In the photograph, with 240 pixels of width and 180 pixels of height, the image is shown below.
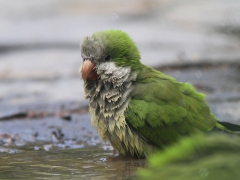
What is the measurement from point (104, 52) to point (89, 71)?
24 centimetres

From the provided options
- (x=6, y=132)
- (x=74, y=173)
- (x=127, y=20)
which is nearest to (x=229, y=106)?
(x=6, y=132)

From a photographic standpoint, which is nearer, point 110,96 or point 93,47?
point 110,96

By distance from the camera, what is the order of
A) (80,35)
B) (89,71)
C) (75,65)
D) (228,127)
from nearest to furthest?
(89,71) < (228,127) < (75,65) < (80,35)

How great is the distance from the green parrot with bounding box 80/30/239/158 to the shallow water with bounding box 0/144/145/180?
0.82 ft

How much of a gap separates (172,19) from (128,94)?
9.36m

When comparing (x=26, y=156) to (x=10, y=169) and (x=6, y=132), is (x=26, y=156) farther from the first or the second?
(x=6, y=132)

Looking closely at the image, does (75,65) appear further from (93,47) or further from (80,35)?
(93,47)

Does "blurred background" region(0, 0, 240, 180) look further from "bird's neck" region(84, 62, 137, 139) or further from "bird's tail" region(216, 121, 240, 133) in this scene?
"bird's tail" region(216, 121, 240, 133)

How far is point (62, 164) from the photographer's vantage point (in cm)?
461

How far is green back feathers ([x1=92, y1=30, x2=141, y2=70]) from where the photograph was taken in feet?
16.1

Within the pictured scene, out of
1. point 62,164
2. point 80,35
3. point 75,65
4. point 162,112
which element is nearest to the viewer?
point 62,164

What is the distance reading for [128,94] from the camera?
15.9ft

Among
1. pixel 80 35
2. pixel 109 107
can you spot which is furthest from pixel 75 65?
pixel 109 107

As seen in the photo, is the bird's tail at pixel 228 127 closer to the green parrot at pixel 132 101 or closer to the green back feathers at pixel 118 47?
the green parrot at pixel 132 101
